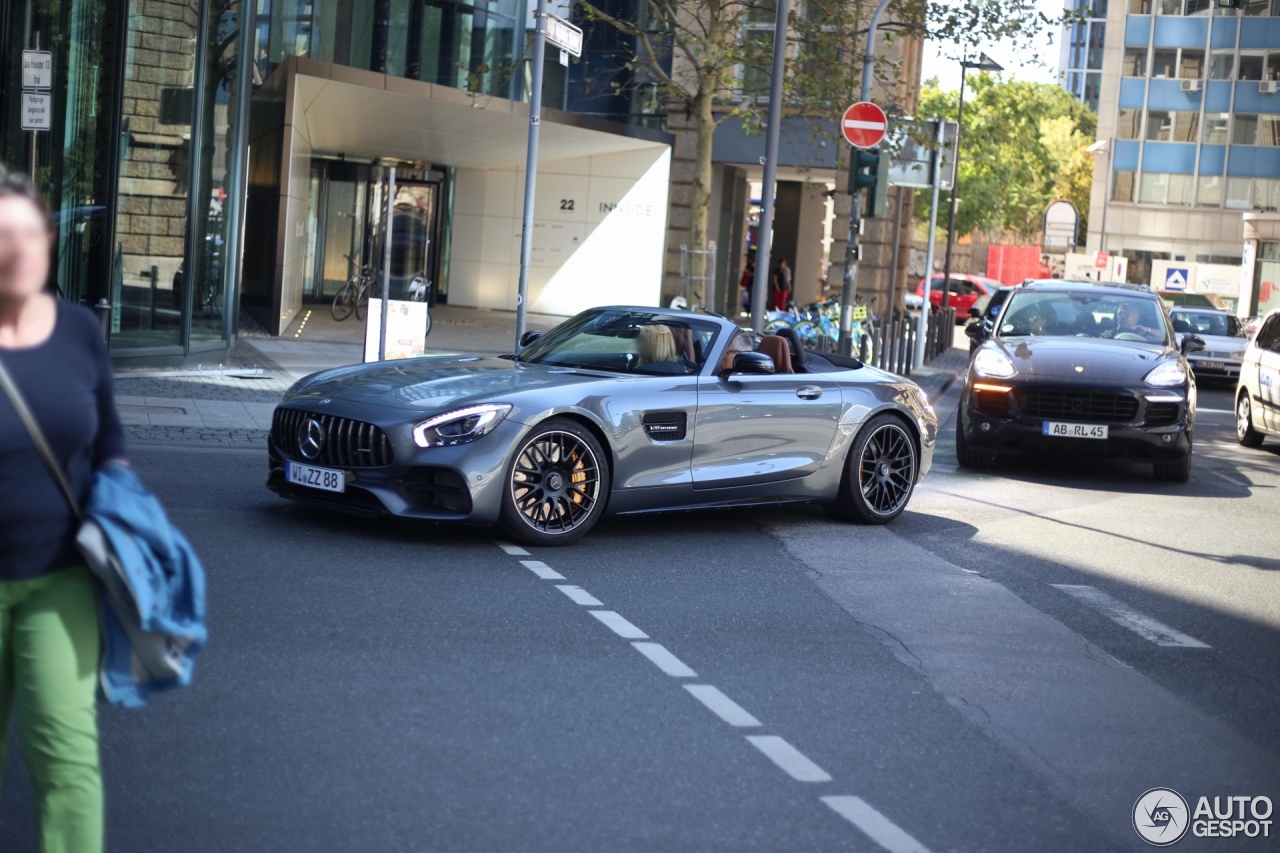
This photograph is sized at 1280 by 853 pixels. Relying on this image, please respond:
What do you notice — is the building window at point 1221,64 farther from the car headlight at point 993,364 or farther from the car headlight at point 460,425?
the car headlight at point 460,425

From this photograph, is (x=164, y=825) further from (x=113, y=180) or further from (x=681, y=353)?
(x=113, y=180)

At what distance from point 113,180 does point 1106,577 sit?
10942 millimetres

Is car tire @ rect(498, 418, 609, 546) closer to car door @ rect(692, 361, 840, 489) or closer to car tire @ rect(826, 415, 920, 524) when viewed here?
car door @ rect(692, 361, 840, 489)

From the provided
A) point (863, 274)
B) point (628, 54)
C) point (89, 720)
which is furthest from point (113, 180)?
point (863, 274)

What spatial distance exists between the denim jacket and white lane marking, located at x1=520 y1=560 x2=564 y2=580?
172 inches

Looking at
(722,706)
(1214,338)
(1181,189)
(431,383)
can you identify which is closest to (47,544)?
(722,706)

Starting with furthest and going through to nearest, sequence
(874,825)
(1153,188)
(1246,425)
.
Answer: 1. (1153,188)
2. (1246,425)
3. (874,825)

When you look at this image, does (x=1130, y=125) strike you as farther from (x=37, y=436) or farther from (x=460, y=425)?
(x=37, y=436)

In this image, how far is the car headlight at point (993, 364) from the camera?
44.0 ft

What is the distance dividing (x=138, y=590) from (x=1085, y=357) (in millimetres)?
11419

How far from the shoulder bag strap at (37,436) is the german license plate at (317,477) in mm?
4812

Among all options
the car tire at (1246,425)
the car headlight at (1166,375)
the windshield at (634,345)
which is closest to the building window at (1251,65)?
the car tire at (1246,425)

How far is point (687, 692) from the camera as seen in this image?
5777mm

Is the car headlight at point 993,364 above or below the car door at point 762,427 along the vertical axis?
above
